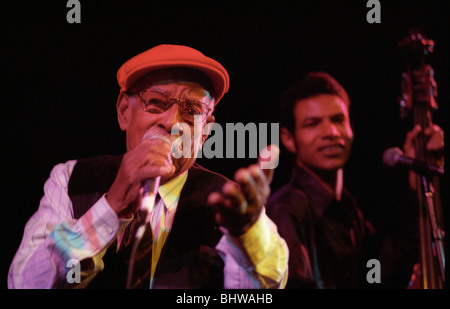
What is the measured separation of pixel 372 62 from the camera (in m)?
1.99

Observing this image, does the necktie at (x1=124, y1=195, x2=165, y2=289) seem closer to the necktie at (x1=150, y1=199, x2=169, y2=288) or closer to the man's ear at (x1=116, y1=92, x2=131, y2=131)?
the necktie at (x1=150, y1=199, x2=169, y2=288)

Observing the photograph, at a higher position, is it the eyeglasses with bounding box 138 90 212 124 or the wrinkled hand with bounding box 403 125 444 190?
the eyeglasses with bounding box 138 90 212 124

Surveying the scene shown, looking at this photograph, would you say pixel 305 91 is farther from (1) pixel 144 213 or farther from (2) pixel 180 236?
(1) pixel 144 213

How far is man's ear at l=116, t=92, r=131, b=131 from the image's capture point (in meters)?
1.88

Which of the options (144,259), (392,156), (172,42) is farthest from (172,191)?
(392,156)

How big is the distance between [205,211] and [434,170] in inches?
40.0

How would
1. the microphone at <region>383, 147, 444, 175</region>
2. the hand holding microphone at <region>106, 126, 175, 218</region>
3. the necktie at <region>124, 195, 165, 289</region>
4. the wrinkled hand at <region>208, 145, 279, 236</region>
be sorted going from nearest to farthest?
1. the wrinkled hand at <region>208, 145, 279, 236</region>
2. the hand holding microphone at <region>106, 126, 175, 218</region>
3. the necktie at <region>124, 195, 165, 289</region>
4. the microphone at <region>383, 147, 444, 175</region>

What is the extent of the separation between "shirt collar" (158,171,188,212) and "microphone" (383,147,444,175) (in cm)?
92

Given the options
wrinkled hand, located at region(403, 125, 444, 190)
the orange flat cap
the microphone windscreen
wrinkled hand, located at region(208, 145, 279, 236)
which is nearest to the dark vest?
the orange flat cap

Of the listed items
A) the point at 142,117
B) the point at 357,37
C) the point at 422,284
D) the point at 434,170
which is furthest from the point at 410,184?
the point at 142,117

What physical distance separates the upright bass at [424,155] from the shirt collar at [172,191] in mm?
1040

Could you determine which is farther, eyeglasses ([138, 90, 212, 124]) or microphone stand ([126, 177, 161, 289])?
eyeglasses ([138, 90, 212, 124])

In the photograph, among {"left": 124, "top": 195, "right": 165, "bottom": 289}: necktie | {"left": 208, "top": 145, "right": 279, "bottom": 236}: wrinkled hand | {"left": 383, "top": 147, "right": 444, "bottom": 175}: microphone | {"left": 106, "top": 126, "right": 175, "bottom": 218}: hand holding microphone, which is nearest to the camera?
{"left": 208, "top": 145, "right": 279, "bottom": 236}: wrinkled hand

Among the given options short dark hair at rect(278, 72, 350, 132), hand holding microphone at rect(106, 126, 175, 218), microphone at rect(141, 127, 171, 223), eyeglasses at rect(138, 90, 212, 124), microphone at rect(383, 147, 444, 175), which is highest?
short dark hair at rect(278, 72, 350, 132)
